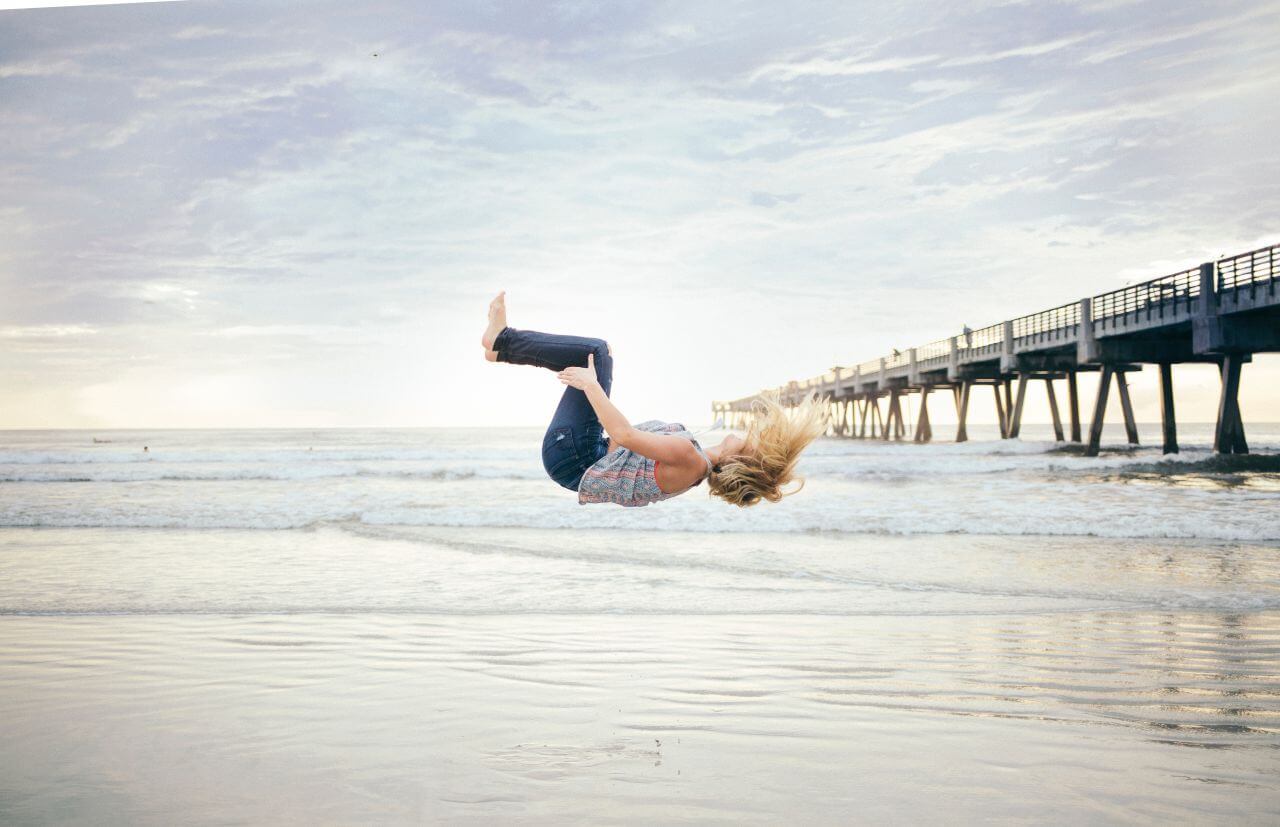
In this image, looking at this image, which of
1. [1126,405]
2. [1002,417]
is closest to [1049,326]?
[1126,405]

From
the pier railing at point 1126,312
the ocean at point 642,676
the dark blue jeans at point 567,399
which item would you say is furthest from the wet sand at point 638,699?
the pier railing at point 1126,312

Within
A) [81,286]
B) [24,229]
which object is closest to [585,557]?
[24,229]

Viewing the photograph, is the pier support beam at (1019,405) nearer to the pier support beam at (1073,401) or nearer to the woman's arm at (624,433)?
the pier support beam at (1073,401)

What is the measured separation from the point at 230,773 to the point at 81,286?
19394 millimetres

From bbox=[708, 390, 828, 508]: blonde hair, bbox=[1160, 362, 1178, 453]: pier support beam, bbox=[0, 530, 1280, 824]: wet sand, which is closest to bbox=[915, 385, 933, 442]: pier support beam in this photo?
bbox=[1160, 362, 1178, 453]: pier support beam

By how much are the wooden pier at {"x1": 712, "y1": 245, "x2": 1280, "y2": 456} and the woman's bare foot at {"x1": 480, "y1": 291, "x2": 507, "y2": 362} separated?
4.51 m

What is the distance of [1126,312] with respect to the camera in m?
20.4

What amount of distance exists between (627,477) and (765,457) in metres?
0.56

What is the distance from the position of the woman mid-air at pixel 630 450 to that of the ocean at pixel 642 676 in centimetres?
86

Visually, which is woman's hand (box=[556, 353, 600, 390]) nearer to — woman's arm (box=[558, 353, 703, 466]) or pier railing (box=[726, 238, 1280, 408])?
woman's arm (box=[558, 353, 703, 466])

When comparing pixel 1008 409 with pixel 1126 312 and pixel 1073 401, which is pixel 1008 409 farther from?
pixel 1126 312

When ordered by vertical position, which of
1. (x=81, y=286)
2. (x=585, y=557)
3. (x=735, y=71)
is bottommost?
(x=585, y=557)

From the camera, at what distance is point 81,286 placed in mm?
18500

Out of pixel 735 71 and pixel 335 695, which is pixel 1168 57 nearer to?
pixel 735 71
